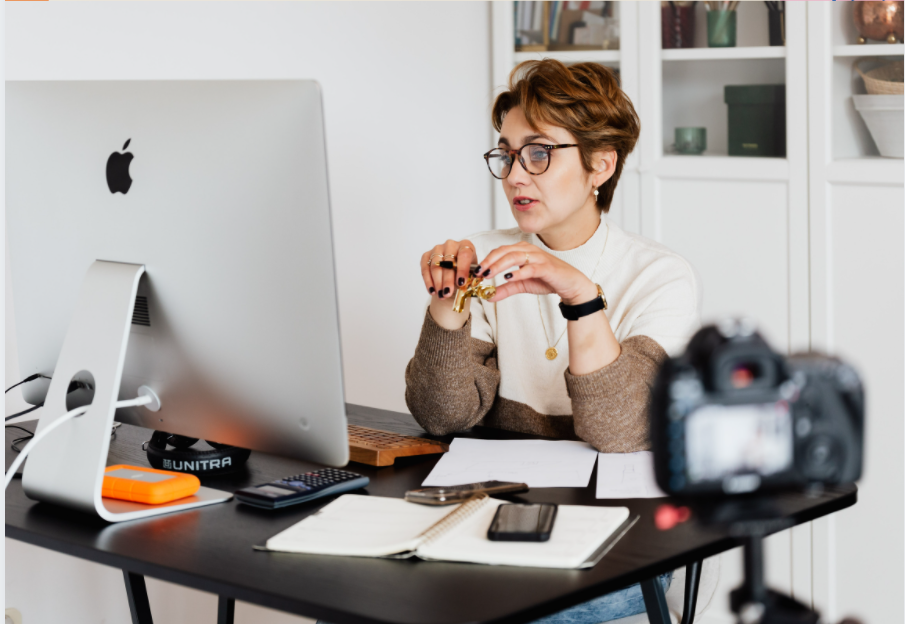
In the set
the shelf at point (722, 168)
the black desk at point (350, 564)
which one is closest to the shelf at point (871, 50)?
the shelf at point (722, 168)

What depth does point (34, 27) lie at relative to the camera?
195cm

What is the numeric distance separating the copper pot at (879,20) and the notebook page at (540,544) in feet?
5.86

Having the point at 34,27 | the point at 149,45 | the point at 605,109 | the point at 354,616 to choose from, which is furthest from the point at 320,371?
the point at 149,45

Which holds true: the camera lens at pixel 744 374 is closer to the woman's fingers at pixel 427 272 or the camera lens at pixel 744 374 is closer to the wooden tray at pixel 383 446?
the wooden tray at pixel 383 446

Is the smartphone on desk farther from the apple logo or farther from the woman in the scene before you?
the apple logo

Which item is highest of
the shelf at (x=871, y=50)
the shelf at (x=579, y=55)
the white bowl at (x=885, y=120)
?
the shelf at (x=579, y=55)

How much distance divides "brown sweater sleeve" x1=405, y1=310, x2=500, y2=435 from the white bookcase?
1158 millimetres

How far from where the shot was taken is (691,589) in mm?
1392

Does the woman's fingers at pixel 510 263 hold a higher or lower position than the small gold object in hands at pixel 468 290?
higher

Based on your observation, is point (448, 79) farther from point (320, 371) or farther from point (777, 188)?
point (320, 371)

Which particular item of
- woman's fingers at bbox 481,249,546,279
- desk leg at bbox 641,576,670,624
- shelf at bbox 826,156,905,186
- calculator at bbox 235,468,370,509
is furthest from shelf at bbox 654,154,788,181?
calculator at bbox 235,468,370,509

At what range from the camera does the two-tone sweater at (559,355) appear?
152cm

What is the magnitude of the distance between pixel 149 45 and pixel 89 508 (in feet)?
4.34

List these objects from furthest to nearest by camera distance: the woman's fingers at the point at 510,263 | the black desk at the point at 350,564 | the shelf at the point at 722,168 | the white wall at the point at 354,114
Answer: the shelf at the point at 722,168
the white wall at the point at 354,114
the woman's fingers at the point at 510,263
the black desk at the point at 350,564
